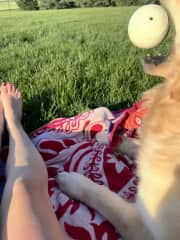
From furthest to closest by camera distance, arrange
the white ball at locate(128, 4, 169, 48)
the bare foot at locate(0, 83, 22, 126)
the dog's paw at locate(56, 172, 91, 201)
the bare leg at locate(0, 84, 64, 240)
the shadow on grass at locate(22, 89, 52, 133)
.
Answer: the white ball at locate(128, 4, 169, 48) → the shadow on grass at locate(22, 89, 52, 133) → the bare foot at locate(0, 83, 22, 126) → the dog's paw at locate(56, 172, 91, 201) → the bare leg at locate(0, 84, 64, 240)

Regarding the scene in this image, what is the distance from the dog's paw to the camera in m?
2.28

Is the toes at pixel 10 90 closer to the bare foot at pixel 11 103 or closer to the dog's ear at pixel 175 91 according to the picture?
the bare foot at pixel 11 103

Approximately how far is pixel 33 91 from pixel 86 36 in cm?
135

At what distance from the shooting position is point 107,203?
86.3 inches

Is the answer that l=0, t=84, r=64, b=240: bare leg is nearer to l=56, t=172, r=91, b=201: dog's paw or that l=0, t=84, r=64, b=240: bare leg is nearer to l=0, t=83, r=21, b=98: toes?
l=56, t=172, r=91, b=201: dog's paw

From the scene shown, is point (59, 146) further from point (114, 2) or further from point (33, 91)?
point (114, 2)

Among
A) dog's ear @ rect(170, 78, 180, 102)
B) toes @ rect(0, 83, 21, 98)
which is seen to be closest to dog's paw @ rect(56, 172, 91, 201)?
dog's ear @ rect(170, 78, 180, 102)

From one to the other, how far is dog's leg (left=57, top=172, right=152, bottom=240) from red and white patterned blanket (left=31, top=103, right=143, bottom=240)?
3 cm

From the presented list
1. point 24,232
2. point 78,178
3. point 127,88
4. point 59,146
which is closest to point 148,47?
point 127,88

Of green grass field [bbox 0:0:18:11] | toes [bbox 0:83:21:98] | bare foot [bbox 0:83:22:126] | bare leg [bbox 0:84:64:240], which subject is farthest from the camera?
green grass field [bbox 0:0:18:11]

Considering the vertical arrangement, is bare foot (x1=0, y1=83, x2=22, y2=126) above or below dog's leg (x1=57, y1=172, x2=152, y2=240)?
above

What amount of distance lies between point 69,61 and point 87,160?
5.20 ft

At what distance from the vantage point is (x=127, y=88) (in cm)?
366

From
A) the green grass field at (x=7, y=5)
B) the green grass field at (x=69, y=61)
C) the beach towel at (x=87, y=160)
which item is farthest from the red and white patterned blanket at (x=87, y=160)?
the green grass field at (x=7, y=5)
